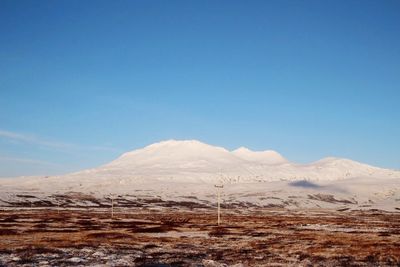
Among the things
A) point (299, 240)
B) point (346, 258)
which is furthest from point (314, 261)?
point (299, 240)

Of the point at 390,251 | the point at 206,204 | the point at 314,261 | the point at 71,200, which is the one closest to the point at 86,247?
the point at 314,261

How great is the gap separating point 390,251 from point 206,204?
539 ft

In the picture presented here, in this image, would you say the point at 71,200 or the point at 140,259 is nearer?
the point at 140,259

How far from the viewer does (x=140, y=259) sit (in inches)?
1217

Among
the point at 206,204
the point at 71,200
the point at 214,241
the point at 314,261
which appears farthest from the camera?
the point at 206,204

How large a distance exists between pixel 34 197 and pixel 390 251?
163 m

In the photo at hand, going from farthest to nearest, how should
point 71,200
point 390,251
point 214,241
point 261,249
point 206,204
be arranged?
point 206,204 < point 71,200 < point 214,241 < point 261,249 < point 390,251

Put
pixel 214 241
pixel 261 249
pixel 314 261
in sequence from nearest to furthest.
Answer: pixel 314 261
pixel 261 249
pixel 214 241

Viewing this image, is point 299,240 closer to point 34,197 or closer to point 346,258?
point 346,258


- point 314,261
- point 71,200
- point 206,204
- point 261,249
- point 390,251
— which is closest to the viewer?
point 314,261

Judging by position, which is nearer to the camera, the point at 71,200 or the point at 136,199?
the point at 71,200

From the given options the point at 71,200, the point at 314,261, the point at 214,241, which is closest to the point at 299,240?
the point at 214,241

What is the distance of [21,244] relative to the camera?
39000 mm

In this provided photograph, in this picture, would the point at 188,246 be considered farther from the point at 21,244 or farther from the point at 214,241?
the point at 21,244
